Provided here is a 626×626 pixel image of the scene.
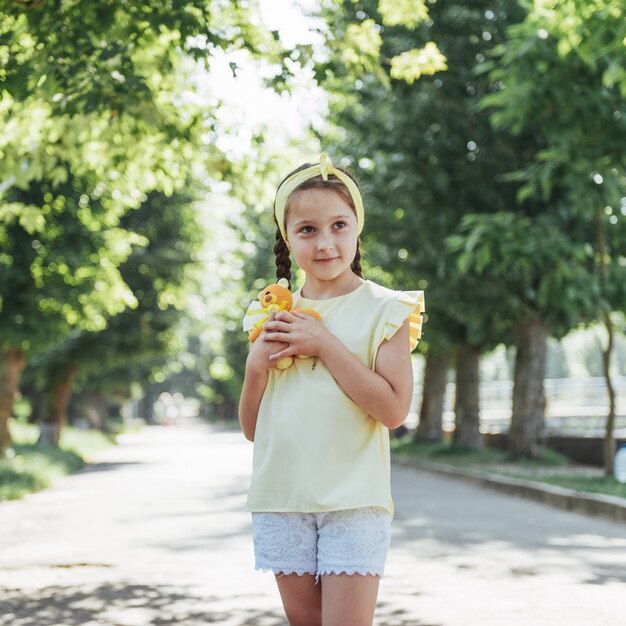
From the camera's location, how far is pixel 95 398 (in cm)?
4769

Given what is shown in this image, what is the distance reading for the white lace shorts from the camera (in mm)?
2557

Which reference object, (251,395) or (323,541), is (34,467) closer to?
(251,395)

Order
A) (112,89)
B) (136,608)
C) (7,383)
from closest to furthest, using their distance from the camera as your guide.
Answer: (136,608) → (112,89) → (7,383)

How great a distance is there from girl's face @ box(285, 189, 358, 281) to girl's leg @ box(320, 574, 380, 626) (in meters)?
0.80

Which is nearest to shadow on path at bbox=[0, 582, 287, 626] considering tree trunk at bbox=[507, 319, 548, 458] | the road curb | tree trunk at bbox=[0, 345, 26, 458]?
the road curb

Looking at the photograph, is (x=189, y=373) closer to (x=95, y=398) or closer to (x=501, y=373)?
(x=501, y=373)

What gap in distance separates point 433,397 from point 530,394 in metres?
10.4

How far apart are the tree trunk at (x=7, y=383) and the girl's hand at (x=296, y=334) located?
17.9 metres

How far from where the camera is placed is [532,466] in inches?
763

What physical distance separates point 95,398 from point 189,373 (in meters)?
75.3

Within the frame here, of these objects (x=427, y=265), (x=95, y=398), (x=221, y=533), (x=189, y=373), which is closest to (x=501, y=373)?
(x=189, y=373)

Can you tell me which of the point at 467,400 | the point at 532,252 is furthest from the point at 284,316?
the point at 467,400

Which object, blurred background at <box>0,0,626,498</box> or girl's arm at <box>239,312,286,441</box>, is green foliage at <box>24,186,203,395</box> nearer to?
blurred background at <box>0,0,626,498</box>

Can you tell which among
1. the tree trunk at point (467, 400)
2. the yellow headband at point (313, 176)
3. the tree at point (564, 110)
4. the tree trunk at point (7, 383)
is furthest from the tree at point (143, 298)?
the yellow headband at point (313, 176)
